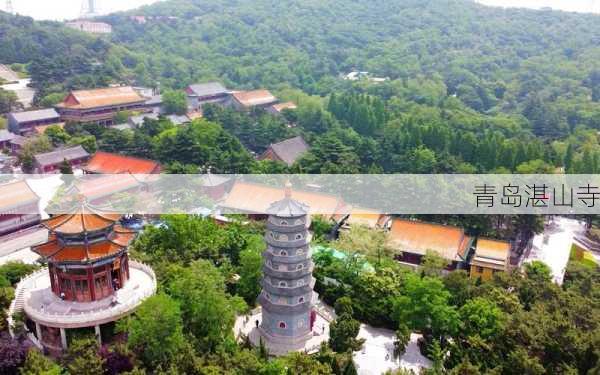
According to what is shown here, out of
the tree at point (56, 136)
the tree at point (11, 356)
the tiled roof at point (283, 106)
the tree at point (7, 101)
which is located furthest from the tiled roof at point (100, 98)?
the tree at point (11, 356)

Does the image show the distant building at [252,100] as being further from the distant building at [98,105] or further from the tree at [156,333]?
the tree at [156,333]

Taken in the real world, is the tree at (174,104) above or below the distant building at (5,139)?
above

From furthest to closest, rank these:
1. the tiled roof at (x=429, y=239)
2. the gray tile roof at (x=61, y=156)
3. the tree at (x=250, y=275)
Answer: the gray tile roof at (x=61, y=156), the tiled roof at (x=429, y=239), the tree at (x=250, y=275)

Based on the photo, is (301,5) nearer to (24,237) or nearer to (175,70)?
(175,70)

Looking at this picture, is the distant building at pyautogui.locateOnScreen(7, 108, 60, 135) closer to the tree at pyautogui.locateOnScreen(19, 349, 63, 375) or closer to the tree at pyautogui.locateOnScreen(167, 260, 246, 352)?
the tree at pyautogui.locateOnScreen(167, 260, 246, 352)

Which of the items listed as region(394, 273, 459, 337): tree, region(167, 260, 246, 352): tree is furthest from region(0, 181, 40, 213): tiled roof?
region(394, 273, 459, 337): tree

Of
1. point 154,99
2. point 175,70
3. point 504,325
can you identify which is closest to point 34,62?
point 154,99
